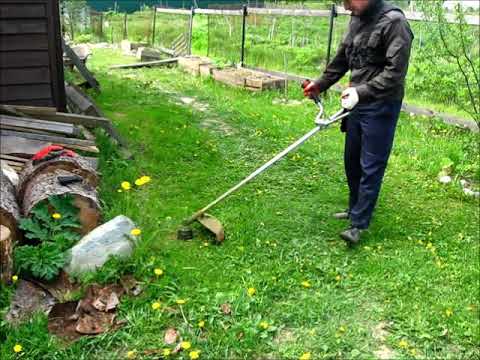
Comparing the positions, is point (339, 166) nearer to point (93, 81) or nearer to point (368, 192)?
point (368, 192)

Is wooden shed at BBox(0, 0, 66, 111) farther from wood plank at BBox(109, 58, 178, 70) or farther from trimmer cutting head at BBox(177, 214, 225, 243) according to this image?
wood plank at BBox(109, 58, 178, 70)

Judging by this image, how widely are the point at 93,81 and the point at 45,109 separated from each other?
379cm

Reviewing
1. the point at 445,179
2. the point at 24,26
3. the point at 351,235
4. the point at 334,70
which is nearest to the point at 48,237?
the point at 351,235

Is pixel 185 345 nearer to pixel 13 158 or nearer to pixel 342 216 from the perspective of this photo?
pixel 342 216

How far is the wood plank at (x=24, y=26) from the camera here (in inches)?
227

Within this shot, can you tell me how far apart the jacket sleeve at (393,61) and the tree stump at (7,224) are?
2.64 meters

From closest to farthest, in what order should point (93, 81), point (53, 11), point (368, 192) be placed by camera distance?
point (368, 192)
point (53, 11)
point (93, 81)

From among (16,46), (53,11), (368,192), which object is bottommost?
(368,192)

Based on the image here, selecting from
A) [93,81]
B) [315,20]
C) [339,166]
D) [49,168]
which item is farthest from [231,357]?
[315,20]

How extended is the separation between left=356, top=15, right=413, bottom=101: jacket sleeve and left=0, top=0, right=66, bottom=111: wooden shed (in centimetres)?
371

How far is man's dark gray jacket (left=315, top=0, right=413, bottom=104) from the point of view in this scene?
3.88 meters

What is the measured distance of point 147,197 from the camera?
205 inches

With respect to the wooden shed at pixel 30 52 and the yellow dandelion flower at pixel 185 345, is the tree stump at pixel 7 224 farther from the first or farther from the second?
the wooden shed at pixel 30 52

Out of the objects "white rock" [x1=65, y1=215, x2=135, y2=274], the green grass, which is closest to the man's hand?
the green grass
